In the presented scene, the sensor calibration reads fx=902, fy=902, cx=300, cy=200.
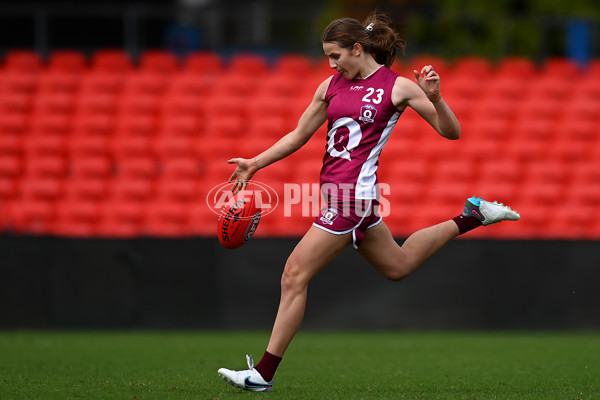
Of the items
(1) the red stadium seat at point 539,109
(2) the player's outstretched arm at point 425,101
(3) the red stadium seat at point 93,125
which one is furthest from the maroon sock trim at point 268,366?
(1) the red stadium seat at point 539,109

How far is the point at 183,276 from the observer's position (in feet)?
32.0

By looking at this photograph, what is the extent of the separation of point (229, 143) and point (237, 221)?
6957 millimetres

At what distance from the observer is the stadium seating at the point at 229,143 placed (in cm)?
1131

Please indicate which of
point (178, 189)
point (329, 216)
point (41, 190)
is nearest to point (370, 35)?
point (329, 216)

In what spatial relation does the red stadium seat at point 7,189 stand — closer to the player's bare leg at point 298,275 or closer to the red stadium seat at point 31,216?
the red stadium seat at point 31,216

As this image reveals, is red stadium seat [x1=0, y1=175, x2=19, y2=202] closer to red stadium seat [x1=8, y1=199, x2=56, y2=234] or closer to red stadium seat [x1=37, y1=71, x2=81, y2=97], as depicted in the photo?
red stadium seat [x1=8, y1=199, x2=56, y2=234]

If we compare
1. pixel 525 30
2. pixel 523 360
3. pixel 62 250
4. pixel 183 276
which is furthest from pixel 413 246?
pixel 525 30

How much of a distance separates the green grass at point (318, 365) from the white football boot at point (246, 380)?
2.3 inches

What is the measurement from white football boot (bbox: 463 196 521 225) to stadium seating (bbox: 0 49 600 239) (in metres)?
5.08

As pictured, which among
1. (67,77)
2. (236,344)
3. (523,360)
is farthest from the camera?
(67,77)

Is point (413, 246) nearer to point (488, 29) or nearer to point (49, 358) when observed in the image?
point (49, 358)

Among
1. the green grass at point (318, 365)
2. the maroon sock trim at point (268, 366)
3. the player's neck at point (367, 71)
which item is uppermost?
the player's neck at point (367, 71)

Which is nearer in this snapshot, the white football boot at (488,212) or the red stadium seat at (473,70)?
the white football boot at (488,212)

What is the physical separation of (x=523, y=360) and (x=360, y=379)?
6.09 feet
